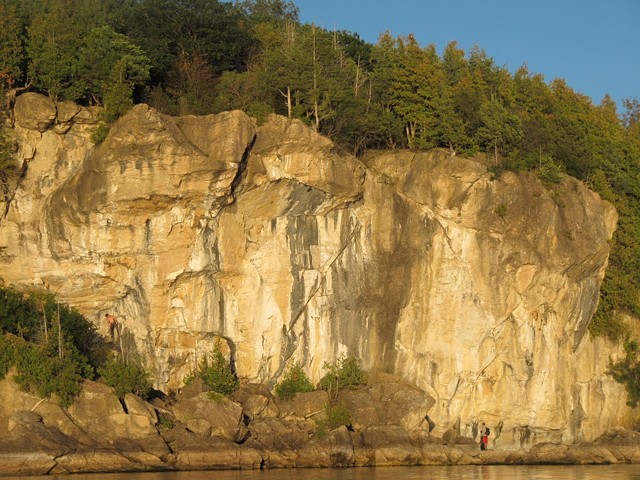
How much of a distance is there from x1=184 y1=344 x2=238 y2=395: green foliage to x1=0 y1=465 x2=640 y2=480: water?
168 inches

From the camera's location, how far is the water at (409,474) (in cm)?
3127

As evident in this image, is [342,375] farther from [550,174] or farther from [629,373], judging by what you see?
[629,373]

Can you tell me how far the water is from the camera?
31266 mm

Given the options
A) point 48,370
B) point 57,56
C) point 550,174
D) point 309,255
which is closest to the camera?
point 48,370

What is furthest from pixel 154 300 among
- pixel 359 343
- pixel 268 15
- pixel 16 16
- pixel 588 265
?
pixel 268 15

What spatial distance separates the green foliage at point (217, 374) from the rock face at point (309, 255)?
2.04 ft

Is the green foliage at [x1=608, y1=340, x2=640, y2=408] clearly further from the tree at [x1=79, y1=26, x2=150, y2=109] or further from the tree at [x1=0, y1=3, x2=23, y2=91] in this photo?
the tree at [x1=0, y1=3, x2=23, y2=91]

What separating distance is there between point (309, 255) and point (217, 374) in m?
5.21

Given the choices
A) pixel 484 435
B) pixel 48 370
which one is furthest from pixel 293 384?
pixel 48 370

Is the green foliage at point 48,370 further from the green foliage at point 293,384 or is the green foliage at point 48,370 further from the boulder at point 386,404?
the boulder at point 386,404

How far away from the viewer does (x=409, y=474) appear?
33469 millimetres

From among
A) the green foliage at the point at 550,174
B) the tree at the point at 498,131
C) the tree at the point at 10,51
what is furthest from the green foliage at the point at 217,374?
the green foliage at the point at 550,174

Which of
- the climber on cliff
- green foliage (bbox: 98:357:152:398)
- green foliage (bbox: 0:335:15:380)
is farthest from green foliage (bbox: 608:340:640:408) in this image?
green foliage (bbox: 0:335:15:380)

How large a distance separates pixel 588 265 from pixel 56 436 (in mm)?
19563
